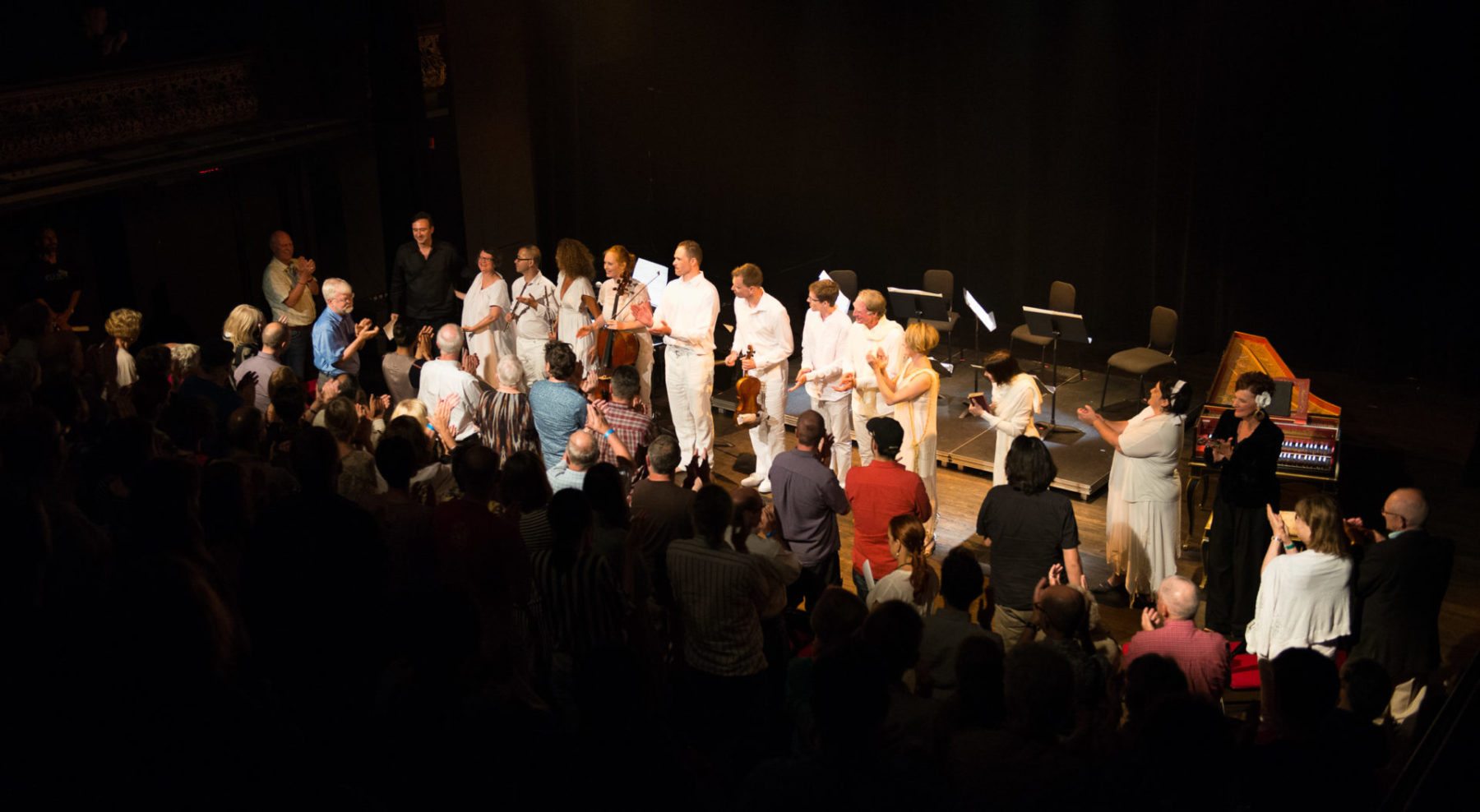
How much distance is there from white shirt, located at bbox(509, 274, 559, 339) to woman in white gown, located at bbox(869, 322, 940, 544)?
109 inches

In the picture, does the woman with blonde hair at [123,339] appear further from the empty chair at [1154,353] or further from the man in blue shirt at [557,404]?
the empty chair at [1154,353]

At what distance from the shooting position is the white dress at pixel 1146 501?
18.3 feet

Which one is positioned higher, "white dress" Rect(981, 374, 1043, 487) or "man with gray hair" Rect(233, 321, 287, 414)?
"man with gray hair" Rect(233, 321, 287, 414)

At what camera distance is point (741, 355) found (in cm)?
754

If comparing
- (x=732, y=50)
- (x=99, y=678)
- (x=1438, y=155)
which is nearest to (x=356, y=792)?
(x=99, y=678)

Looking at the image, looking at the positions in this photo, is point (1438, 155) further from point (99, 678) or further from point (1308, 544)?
point (99, 678)

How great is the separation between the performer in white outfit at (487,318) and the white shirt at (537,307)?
13 centimetres

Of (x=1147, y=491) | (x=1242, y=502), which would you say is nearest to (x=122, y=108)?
(x=1147, y=491)

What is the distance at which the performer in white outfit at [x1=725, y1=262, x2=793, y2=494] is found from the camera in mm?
7324

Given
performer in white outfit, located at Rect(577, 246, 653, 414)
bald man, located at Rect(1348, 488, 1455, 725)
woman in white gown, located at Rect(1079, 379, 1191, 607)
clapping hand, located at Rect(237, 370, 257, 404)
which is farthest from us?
performer in white outfit, located at Rect(577, 246, 653, 414)

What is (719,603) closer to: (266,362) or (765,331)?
(266,362)

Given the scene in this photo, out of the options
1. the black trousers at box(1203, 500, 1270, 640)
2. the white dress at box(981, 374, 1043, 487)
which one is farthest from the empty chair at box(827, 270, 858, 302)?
the black trousers at box(1203, 500, 1270, 640)

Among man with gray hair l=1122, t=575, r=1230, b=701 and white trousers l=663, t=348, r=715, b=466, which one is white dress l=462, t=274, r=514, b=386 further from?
man with gray hair l=1122, t=575, r=1230, b=701

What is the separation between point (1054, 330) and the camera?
881 centimetres
